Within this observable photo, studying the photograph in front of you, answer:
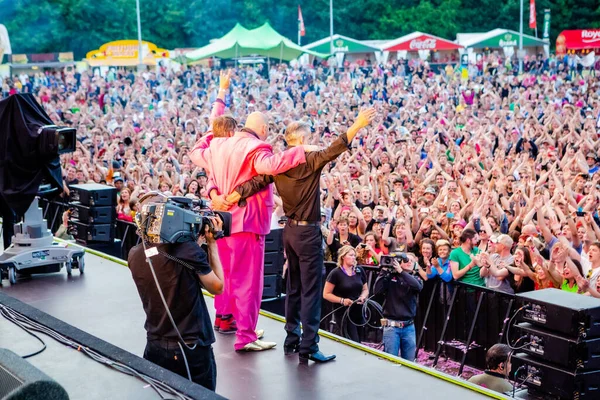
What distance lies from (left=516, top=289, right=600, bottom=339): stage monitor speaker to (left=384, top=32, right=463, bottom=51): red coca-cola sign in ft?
93.4

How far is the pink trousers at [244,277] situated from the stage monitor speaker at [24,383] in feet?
8.36

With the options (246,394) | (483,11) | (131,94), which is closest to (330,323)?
(246,394)

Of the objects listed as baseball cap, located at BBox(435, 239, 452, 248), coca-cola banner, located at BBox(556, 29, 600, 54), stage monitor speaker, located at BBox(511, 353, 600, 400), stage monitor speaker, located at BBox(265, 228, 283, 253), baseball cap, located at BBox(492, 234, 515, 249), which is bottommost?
stage monitor speaker, located at BBox(511, 353, 600, 400)

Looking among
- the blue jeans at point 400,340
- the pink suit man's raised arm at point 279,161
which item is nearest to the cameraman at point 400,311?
the blue jeans at point 400,340

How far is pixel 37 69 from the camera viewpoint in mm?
39156

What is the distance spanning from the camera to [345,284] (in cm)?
718

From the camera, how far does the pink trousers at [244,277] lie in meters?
5.23

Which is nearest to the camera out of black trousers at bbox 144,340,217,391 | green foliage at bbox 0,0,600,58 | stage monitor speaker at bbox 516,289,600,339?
black trousers at bbox 144,340,217,391

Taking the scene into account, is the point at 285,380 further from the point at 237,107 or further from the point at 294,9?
the point at 294,9

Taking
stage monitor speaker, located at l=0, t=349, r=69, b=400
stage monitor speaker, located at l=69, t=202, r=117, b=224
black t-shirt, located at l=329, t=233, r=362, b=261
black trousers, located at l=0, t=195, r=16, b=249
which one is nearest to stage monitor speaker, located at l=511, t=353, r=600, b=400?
stage monitor speaker, located at l=0, t=349, r=69, b=400

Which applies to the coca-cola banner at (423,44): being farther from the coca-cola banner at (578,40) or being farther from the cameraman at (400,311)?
the cameraman at (400,311)

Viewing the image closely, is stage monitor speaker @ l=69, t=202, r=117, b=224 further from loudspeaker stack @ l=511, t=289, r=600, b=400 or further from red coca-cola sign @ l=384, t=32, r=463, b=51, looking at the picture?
red coca-cola sign @ l=384, t=32, r=463, b=51

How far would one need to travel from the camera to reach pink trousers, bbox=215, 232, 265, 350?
5227 mm

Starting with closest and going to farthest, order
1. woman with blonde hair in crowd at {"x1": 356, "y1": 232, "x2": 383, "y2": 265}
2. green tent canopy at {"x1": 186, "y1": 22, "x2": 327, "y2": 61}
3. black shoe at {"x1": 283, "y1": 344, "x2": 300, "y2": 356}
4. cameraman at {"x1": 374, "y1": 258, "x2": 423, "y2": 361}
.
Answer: black shoe at {"x1": 283, "y1": 344, "x2": 300, "y2": 356}, cameraman at {"x1": 374, "y1": 258, "x2": 423, "y2": 361}, woman with blonde hair in crowd at {"x1": 356, "y1": 232, "x2": 383, "y2": 265}, green tent canopy at {"x1": 186, "y1": 22, "x2": 327, "y2": 61}
